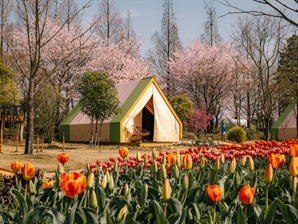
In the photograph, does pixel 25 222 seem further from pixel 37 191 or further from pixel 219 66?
pixel 219 66

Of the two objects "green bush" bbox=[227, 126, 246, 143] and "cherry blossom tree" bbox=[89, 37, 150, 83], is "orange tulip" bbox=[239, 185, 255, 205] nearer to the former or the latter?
"green bush" bbox=[227, 126, 246, 143]

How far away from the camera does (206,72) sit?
33.1 meters

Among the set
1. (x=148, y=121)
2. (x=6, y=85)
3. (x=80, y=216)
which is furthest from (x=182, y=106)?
(x=80, y=216)

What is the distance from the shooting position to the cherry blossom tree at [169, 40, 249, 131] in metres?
32.9

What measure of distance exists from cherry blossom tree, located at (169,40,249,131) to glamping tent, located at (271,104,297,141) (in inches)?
261

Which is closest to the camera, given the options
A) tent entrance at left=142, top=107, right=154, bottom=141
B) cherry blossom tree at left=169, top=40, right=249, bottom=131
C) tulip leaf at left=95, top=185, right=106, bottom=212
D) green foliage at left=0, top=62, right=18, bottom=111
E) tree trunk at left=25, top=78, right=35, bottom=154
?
tulip leaf at left=95, top=185, right=106, bottom=212

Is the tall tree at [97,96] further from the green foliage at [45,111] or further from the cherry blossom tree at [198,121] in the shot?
the cherry blossom tree at [198,121]

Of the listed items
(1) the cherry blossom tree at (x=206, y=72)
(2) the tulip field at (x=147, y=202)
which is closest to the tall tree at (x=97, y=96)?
(2) the tulip field at (x=147, y=202)

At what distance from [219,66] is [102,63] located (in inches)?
408

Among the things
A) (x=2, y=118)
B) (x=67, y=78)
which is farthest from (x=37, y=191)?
(x=67, y=78)

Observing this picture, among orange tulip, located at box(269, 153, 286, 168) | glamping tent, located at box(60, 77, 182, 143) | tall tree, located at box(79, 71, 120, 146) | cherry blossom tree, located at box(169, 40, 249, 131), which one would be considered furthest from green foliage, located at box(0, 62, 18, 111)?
orange tulip, located at box(269, 153, 286, 168)

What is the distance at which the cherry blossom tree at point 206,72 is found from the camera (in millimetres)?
32875

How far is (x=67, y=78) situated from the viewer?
30.0 metres

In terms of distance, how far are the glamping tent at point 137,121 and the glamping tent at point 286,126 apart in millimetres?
8702
